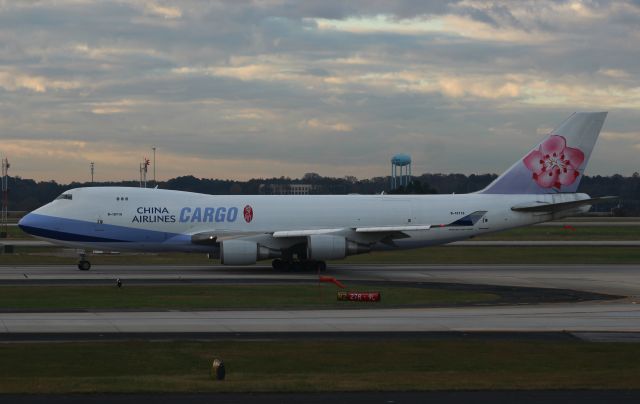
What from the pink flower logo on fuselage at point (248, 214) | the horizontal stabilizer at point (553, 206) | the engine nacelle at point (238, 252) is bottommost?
the engine nacelle at point (238, 252)

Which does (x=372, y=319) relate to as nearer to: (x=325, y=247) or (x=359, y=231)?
(x=325, y=247)

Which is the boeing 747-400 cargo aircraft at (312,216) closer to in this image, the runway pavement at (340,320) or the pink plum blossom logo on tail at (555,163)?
the pink plum blossom logo on tail at (555,163)

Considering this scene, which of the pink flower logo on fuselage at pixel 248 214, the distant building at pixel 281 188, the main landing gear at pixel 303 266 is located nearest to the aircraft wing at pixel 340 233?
the pink flower logo on fuselage at pixel 248 214

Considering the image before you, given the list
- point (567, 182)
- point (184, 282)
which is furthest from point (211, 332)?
point (567, 182)

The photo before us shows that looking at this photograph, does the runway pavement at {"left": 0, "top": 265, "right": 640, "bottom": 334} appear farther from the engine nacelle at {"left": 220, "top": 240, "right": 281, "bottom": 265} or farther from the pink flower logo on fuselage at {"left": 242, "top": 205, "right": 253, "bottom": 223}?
the pink flower logo on fuselage at {"left": 242, "top": 205, "right": 253, "bottom": 223}

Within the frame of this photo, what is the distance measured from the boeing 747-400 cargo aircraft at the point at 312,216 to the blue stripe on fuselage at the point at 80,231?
0.16ft

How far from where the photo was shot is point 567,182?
53688mm

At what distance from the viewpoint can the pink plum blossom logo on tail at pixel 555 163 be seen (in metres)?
53.5

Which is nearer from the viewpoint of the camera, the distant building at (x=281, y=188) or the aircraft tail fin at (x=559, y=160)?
the aircraft tail fin at (x=559, y=160)

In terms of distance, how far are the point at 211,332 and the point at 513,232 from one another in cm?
7637

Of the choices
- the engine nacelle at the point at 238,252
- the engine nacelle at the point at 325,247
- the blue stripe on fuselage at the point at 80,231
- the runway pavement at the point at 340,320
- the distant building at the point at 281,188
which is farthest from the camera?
the distant building at the point at 281,188

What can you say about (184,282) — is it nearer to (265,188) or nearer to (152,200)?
(152,200)

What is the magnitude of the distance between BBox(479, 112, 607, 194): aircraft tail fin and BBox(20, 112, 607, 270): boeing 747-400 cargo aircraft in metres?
Answer: 0.05

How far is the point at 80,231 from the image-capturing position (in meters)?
49.8
